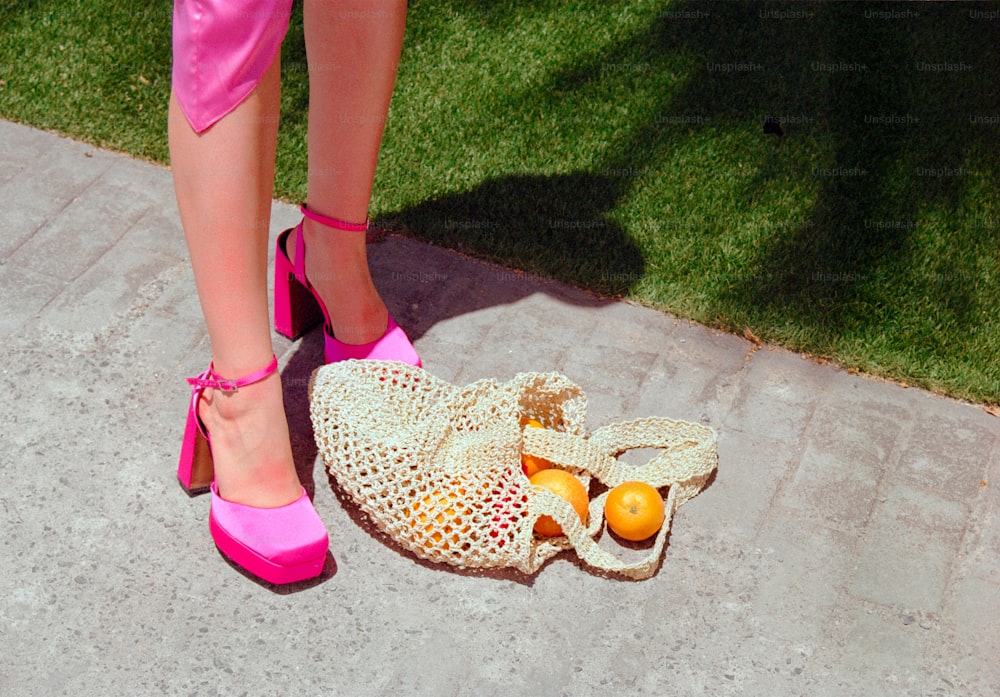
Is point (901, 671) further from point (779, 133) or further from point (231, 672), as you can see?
point (779, 133)

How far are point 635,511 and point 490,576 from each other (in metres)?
0.33

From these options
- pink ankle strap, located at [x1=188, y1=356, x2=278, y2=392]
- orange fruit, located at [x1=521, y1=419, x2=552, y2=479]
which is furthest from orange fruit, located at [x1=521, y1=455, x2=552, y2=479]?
pink ankle strap, located at [x1=188, y1=356, x2=278, y2=392]

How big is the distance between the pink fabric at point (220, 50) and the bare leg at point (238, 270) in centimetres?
3

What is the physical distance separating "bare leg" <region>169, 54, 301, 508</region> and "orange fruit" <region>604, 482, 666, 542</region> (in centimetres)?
67

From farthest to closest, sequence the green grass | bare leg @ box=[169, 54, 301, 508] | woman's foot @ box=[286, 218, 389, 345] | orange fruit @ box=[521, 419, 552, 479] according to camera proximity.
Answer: the green grass → woman's foot @ box=[286, 218, 389, 345] → orange fruit @ box=[521, 419, 552, 479] → bare leg @ box=[169, 54, 301, 508]

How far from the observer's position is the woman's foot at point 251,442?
7.36 feet

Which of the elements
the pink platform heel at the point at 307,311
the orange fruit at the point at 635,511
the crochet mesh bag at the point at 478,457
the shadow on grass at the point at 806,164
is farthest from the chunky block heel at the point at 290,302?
the orange fruit at the point at 635,511

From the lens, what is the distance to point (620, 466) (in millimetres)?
2518

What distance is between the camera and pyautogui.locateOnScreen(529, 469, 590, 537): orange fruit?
2.37 metres

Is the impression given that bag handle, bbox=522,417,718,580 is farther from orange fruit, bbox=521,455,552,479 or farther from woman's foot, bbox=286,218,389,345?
woman's foot, bbox=286,218,389,345

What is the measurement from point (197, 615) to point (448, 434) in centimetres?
64

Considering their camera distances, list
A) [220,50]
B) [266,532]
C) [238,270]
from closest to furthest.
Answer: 1. [220,50]
2. [238,270]
3. [266,532]

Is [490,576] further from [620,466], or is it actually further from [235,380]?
[235,380]

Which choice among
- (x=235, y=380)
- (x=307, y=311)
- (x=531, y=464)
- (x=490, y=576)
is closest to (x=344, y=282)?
(x=307, y=311)
